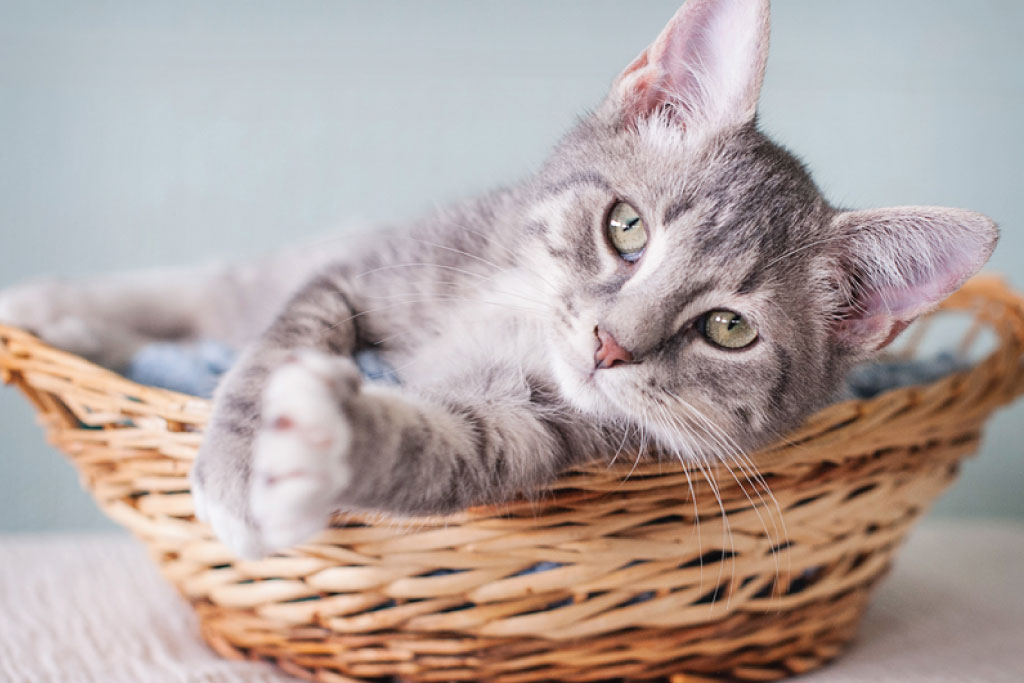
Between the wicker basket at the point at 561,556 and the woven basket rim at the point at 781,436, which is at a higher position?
the woven basket rim at the point at 781,436

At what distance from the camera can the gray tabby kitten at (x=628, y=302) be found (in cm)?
79

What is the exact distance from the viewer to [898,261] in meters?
0.95

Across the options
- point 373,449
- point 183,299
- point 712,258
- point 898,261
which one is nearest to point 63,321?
point 183,299

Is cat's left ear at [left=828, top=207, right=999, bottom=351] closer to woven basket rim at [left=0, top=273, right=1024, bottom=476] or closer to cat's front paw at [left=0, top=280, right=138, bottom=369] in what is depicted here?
woven basket rim at [left=0, top=273, right=1024, bottom=476]

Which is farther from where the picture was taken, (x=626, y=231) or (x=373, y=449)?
(x=626, y=231)

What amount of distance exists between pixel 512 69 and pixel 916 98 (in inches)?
38.1

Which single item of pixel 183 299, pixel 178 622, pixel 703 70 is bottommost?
pixel 178 622

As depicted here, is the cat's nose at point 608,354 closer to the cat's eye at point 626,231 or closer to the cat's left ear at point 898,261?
the cat's eye at point 626,231

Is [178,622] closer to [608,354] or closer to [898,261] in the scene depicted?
[608,354]

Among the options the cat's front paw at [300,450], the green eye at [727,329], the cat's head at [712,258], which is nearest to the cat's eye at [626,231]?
the cat's head at [712,258]

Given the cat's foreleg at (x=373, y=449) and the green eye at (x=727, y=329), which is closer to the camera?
the cat's foreleg at (x=373, y=449)

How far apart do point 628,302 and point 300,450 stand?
411mm

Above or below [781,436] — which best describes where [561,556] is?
below

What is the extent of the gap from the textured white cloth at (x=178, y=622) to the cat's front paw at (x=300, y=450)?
48cm
